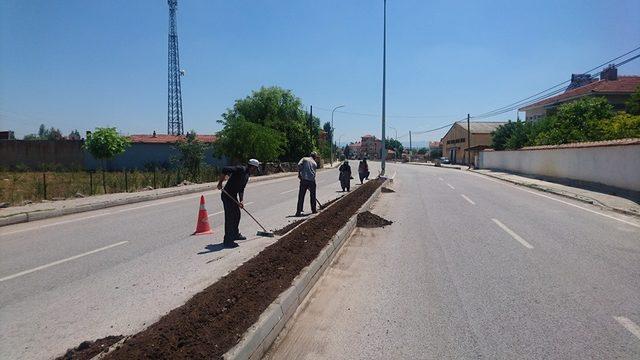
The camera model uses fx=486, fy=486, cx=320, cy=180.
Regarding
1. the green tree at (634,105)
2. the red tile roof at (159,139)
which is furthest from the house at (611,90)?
the red tile roof at (159,139)

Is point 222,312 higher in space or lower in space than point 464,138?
lower

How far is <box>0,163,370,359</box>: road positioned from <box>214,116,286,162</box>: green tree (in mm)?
28173

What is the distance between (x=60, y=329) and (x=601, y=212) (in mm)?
15080

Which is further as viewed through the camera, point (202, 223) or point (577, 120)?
point (577, 120)

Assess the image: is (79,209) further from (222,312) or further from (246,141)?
(246,141)

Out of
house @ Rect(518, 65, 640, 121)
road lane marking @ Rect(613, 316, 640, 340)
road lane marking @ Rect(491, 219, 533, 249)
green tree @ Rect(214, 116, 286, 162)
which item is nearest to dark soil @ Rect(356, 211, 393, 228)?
road lane marking @ Rect(491, 219, 533, 249)

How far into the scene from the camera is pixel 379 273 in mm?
7203

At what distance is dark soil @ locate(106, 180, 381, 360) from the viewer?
3.92 meters

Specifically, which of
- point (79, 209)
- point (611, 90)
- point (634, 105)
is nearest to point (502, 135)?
point (611, 90)

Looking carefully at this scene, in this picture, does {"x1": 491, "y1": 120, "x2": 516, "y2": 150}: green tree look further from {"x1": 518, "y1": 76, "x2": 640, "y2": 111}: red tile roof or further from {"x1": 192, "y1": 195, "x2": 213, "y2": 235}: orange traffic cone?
{"x1": 192, "y1": 195, "x2": 213, "y2": 235}: orange traffic cone

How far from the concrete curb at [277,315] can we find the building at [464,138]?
239 feet

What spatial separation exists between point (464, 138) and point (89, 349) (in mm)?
85560

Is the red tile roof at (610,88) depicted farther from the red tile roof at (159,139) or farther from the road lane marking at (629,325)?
the road lane marking at (629,325)

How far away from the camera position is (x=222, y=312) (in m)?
4.89
